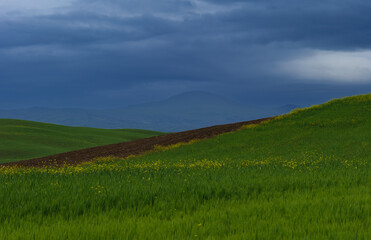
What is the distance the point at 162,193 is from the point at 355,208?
16.1ft

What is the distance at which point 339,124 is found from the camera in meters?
34.8

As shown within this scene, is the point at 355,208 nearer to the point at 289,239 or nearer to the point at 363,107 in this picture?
the point at 289,239

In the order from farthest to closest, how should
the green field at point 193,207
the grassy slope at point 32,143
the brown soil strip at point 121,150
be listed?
the grassy slope at point 32,143
the brown soil strip at point 121,150
the green field at point 193,207

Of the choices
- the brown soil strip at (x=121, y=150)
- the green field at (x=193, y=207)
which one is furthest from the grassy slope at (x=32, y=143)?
the green field at (x=193, y=207)

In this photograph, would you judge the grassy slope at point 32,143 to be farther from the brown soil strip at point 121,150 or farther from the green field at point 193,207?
the green field at point 193,207

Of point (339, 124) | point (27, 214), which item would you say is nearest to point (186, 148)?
point (339, 124)

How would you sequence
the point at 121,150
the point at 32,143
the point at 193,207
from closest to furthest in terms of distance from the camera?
the point at 193,207, the point at 121,150, the point at 32,143

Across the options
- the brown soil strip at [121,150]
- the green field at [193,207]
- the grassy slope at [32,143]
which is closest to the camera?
the green field at [193,207]

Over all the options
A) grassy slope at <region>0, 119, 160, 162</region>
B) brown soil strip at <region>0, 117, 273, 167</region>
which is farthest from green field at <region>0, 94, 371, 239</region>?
grassy slope at <region>0, 119, 160, 162</region>

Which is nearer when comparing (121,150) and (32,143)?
(121,150)

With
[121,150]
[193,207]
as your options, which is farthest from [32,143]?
[193,207]

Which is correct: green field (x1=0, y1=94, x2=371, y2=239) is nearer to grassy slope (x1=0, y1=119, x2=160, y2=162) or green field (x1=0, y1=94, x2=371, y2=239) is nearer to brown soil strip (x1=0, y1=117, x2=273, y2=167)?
brown soil strip (x1=0, y1=117, x2=273, y2=167)

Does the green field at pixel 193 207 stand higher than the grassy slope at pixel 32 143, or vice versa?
the grassy slope at pixel 32 143

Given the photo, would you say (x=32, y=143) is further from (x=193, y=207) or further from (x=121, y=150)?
(x=193, y=207)
